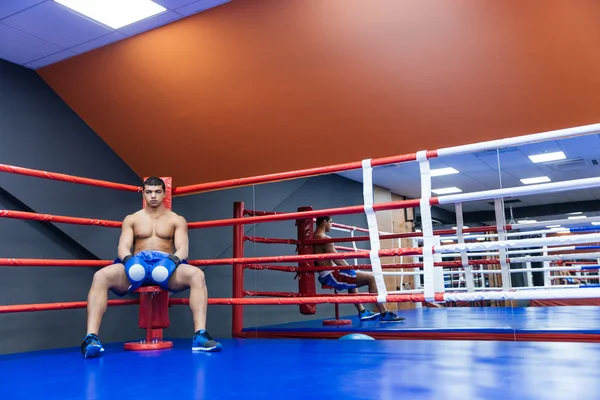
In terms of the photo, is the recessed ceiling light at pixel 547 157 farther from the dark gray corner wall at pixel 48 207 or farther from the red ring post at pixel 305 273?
the dark gray corner wall at pixel 48 207

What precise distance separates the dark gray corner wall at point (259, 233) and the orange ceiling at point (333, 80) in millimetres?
451

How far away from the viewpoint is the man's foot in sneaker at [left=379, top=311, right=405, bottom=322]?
142 inches

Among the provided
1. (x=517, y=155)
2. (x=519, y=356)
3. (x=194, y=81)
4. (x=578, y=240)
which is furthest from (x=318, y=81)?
(x=519, y=356)

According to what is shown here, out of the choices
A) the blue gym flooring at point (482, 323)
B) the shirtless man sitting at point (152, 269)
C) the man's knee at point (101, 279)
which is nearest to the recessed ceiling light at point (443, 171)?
the blue gym flooring at point (482, 323)

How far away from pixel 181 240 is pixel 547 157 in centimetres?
221

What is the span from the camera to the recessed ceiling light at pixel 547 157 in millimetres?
2919

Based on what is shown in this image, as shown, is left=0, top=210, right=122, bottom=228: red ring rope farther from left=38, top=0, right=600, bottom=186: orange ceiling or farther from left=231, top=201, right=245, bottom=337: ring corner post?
left=38, top=0, right=600, bottom=186: orange ceiling

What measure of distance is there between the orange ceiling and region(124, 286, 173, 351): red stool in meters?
1.99

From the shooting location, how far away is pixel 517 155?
2.93 meters

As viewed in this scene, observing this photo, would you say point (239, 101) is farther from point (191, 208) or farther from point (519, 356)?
point (519, 356)

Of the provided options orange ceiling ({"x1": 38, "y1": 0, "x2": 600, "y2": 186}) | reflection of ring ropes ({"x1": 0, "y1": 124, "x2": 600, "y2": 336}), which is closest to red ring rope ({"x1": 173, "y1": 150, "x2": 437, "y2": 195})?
reflection of ring ropes ({"x1": 0, "y1": 124, "x2": 600, "y2": 336})

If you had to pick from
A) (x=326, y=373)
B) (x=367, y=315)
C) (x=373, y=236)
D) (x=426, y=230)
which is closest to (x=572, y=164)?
(x=426, y=230)

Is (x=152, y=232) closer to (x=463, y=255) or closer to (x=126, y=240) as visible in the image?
(x=126, y=240)

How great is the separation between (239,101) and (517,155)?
234cm
